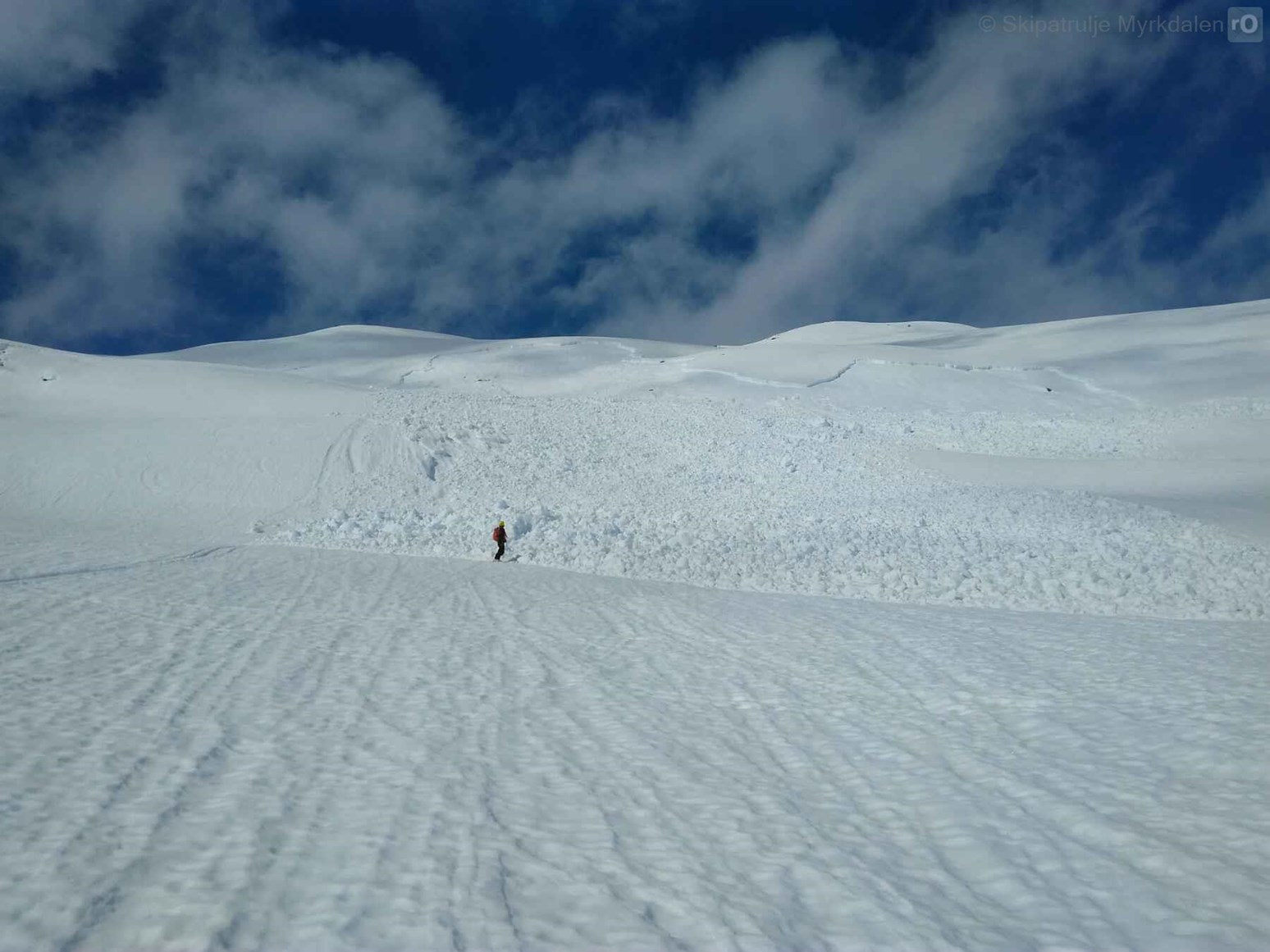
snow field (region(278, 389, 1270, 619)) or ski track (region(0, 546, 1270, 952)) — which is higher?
snow field (region(278, 389, 1270, 619))

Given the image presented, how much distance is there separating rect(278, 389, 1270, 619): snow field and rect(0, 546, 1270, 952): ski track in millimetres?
4609

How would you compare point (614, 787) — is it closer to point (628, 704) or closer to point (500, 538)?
point (628, 704)

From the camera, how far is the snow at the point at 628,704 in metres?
5.05

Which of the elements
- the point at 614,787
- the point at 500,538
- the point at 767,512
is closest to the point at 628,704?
the point at 614,787

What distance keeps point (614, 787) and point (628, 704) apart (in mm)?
2351

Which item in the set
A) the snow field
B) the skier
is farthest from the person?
the snow field

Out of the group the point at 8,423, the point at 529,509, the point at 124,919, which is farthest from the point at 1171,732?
the point at 8,423

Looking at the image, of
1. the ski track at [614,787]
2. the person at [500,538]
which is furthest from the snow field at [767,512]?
the ski track at [614,787]

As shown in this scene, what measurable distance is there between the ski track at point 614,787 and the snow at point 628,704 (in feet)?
0.13

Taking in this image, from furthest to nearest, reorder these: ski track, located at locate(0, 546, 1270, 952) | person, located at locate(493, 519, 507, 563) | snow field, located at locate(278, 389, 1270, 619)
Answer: person, located at locate(493, 519, 507, 563) < snow field, located at locate(278, 389, 1270, 619) < ski track, located at locate(0, 546, 1270, 952)

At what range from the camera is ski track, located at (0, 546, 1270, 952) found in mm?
4875

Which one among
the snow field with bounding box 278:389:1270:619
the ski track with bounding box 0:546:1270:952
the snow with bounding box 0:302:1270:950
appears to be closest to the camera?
the ski track with bounding box 0:546:1270:952

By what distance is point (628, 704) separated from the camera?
30.1 ft

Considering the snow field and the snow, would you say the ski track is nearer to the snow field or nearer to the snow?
the snow
